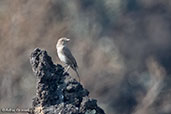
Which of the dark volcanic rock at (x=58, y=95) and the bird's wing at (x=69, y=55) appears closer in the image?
the dark volcanic rock at (x=58, y=95)

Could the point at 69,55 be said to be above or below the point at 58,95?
above

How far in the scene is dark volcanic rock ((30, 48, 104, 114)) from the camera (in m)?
12.9

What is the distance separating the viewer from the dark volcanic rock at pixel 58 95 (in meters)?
12.9

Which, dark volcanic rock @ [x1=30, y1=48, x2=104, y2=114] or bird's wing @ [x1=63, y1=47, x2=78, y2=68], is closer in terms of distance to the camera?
dark volcanic rock @ [x1=30, y1=48, x2=104, y2=114]

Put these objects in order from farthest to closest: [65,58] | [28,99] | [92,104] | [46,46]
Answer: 1. [46,46]
2. [28,99]
3. [65,58]
4. [92,104]

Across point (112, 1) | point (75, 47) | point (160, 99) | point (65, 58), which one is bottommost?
point (65, 58)

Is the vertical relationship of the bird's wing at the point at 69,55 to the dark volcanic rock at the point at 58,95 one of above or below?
above

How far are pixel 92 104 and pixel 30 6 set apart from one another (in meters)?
22.1

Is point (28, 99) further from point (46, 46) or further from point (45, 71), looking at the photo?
point (45, 71)

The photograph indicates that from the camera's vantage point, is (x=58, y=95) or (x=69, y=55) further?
(x=69, y=55)

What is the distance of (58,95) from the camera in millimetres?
13250

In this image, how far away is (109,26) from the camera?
113 ft

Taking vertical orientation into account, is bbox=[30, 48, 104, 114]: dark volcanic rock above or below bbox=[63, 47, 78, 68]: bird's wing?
below

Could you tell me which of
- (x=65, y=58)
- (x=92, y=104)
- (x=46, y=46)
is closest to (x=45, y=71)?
(x=92, y=104)
